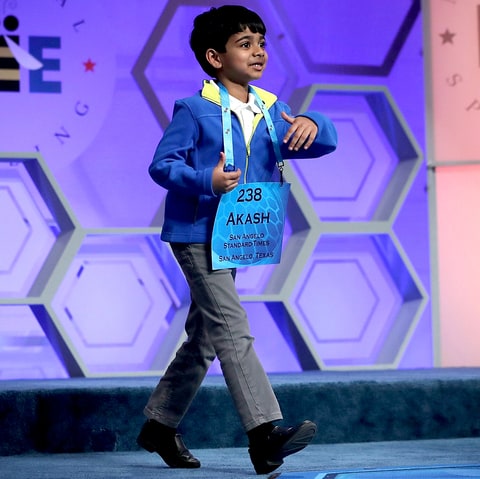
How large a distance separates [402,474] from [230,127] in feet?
2.89

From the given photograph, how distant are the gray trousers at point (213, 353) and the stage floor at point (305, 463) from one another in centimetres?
15

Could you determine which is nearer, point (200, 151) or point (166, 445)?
point (200, 151)

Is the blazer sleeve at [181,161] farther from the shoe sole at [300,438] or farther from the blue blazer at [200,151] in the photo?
the shoe sole at [300,438]

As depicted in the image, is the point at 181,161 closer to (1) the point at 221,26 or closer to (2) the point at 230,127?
(2) the point at 230,127

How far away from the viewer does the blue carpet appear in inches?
93.0

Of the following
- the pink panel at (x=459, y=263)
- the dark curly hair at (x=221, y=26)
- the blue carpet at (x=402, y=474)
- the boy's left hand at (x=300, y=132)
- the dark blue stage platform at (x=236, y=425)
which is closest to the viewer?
the blue carpet at (x=402, y=474)

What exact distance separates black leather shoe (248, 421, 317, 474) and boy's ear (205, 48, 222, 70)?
875 millimetres

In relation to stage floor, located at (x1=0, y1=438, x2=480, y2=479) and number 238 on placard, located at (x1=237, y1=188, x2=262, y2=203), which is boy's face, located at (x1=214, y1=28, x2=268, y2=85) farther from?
stage floor, located at (x1=0, y1=438, x2=480, y2=479)

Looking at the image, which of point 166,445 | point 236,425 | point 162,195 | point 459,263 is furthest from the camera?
point 459,263

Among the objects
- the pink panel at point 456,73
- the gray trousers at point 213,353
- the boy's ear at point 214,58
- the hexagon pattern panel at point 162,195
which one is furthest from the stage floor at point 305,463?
the pink panel at point 456,73

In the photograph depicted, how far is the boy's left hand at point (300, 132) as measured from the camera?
2498 millimetres

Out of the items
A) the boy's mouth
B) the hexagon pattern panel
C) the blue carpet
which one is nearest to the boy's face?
the boy's mouth

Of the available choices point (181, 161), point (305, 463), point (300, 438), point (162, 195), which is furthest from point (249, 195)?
point (162, 195)

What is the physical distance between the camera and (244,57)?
102 inches
